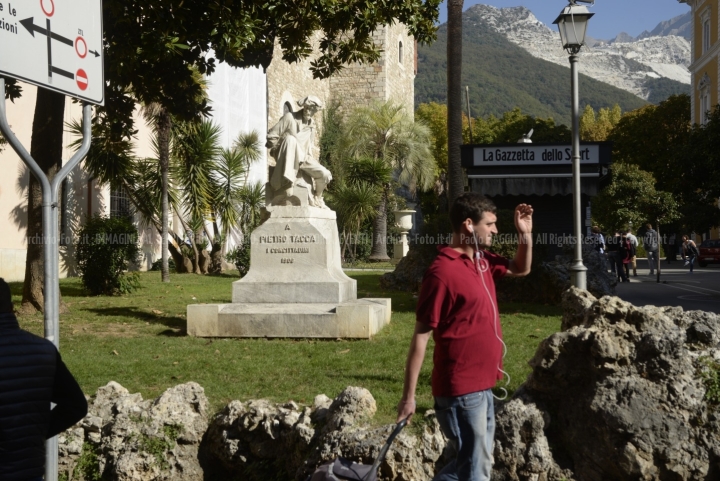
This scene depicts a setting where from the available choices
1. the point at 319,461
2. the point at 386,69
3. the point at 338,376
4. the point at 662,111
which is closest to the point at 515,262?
the point at 319,461

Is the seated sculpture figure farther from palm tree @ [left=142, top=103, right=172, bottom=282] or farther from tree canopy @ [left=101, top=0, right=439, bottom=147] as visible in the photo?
palm tree @ [left=142, top=103, right=172, bottom=282]

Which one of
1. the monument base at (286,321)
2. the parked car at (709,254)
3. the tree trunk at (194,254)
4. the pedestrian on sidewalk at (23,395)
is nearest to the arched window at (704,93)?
the parked car at (709,254)

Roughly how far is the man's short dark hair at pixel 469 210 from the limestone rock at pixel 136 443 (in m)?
2.73

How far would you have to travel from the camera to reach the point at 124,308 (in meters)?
13.5

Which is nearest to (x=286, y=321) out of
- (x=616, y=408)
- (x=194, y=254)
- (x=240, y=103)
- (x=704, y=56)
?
(x=616, y=408)

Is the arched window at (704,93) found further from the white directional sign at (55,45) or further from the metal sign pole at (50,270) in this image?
the metal sign pole at (50,270)

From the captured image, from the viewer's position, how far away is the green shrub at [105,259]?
16.2 metres

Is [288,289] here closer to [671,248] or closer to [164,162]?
[164,162]

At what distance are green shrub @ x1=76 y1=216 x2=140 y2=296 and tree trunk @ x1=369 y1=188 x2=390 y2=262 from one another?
19236 millimetres

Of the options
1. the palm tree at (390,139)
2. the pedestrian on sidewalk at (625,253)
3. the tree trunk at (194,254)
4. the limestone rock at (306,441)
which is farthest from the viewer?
the palm tree at (390,139)

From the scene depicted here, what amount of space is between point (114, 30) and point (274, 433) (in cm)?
809

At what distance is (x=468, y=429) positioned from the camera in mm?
3641

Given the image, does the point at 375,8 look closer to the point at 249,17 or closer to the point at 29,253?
the point at 249,17

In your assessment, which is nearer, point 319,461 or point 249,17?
point 319,461
